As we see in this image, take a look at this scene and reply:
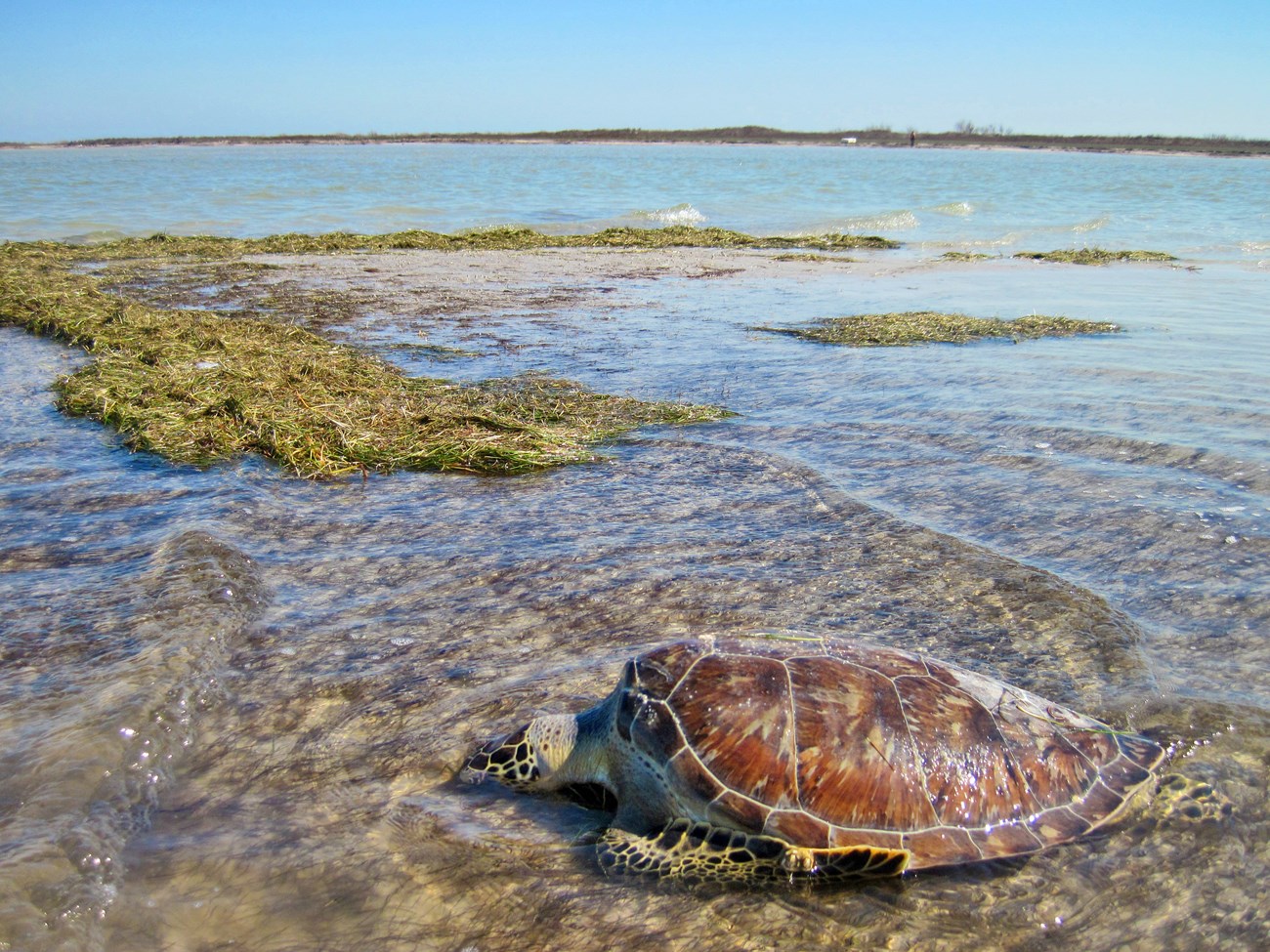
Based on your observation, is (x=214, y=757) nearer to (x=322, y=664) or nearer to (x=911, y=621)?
(x=322, y=664)

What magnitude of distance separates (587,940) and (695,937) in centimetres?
33

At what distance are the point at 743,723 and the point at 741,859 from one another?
0.44 m

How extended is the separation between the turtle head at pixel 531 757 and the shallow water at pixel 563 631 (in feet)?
0.29

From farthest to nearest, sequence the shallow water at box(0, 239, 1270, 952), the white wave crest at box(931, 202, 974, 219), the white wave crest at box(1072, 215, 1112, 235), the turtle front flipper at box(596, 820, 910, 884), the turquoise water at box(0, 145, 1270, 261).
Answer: the white wave crest at box(931, 202, 974, 219), the white wave crest at box(1072, 215, 1112, 235), the turquoise water at box(0, 145, 1270, 261), the turtle front flipper at box(596, 820, 910, 884), the shallow water at box(0, 239, 1270, 952)

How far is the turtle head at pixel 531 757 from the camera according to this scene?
3.32 meters

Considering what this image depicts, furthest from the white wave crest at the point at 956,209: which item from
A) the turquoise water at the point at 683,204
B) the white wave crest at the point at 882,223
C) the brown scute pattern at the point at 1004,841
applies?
the brown scute pattern at the point at 1004,841

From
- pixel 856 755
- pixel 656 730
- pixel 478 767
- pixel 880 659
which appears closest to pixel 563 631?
pixel 478 767

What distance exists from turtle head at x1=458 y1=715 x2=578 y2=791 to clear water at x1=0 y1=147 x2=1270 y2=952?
0.36 feet

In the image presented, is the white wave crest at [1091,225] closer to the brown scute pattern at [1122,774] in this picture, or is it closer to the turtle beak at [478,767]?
the brown scute pattern at [1122,774]

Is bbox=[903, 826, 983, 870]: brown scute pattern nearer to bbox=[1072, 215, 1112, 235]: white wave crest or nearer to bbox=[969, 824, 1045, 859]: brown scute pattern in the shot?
bbox=[969, 824, 1045, 859]: brown scute pattern

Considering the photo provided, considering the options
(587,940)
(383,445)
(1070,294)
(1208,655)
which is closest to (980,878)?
(587,940)

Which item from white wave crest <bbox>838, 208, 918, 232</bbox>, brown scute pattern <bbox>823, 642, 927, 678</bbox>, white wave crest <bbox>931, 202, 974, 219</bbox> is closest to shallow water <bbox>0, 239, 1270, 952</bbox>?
brown scute pattern <bbox>823, 642, 927, 678</bbox>

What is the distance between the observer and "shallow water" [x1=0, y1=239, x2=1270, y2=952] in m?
2.80

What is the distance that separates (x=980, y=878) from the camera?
298 centimetres
